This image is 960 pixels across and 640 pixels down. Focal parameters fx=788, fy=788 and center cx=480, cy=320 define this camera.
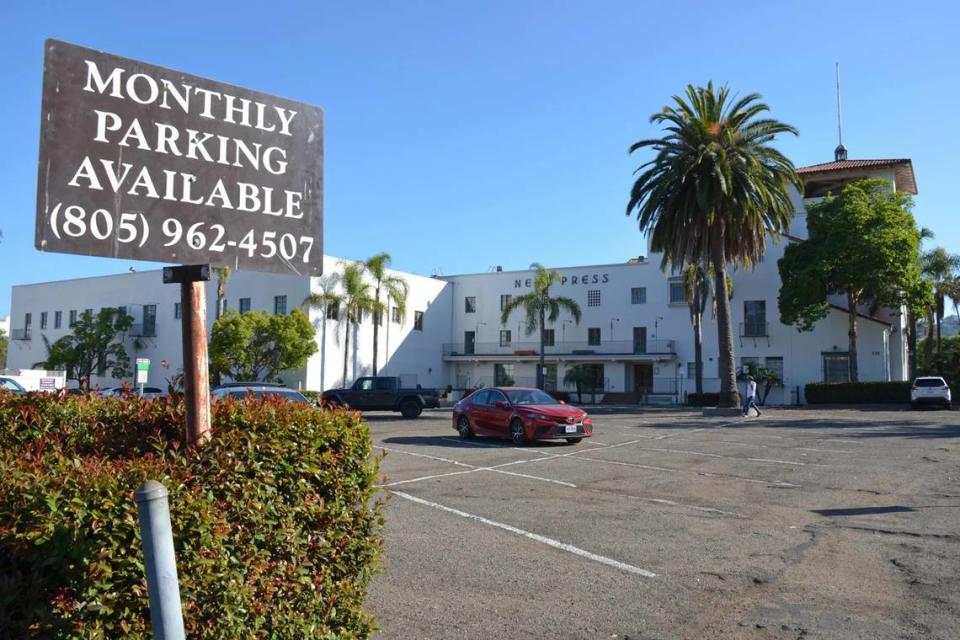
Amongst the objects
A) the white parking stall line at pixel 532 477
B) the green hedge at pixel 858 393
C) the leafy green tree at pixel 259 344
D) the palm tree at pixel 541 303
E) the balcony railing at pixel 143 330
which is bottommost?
the white parking stall line at pixel 532 477

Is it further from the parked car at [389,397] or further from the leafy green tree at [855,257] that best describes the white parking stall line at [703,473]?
the leafy green tree at [855,257]

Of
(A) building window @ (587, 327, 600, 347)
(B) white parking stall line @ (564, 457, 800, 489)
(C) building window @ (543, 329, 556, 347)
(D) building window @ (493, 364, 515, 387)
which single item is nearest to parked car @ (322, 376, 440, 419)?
(B) white parking stall line @ (564, 457, 800, 489)

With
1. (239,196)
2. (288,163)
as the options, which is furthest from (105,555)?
(288,163)

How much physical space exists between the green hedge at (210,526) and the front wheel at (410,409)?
89.7ft

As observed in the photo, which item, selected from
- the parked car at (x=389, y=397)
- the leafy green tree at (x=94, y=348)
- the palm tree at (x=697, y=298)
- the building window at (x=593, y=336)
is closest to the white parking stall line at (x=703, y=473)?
the parked car at (x=389, y=397)

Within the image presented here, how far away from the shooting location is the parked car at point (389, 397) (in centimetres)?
3256

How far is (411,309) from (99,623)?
2170 inches

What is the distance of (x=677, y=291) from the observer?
53.6 metres

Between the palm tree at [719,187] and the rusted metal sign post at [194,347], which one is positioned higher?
the palm tree at [719,187]

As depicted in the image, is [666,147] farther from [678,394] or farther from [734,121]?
[678,394]

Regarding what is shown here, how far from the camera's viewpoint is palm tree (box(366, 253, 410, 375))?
166 ft

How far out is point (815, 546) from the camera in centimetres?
829

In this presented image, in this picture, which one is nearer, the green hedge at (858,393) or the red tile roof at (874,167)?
the green hedge at (858,393)

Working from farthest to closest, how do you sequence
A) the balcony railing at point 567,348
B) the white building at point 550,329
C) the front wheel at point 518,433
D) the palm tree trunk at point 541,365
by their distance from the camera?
the balcony railing at point 567,348 < the palm tree trunk at point 541,365 < the white building at point 550,329 < the front wheel at point 518,433
